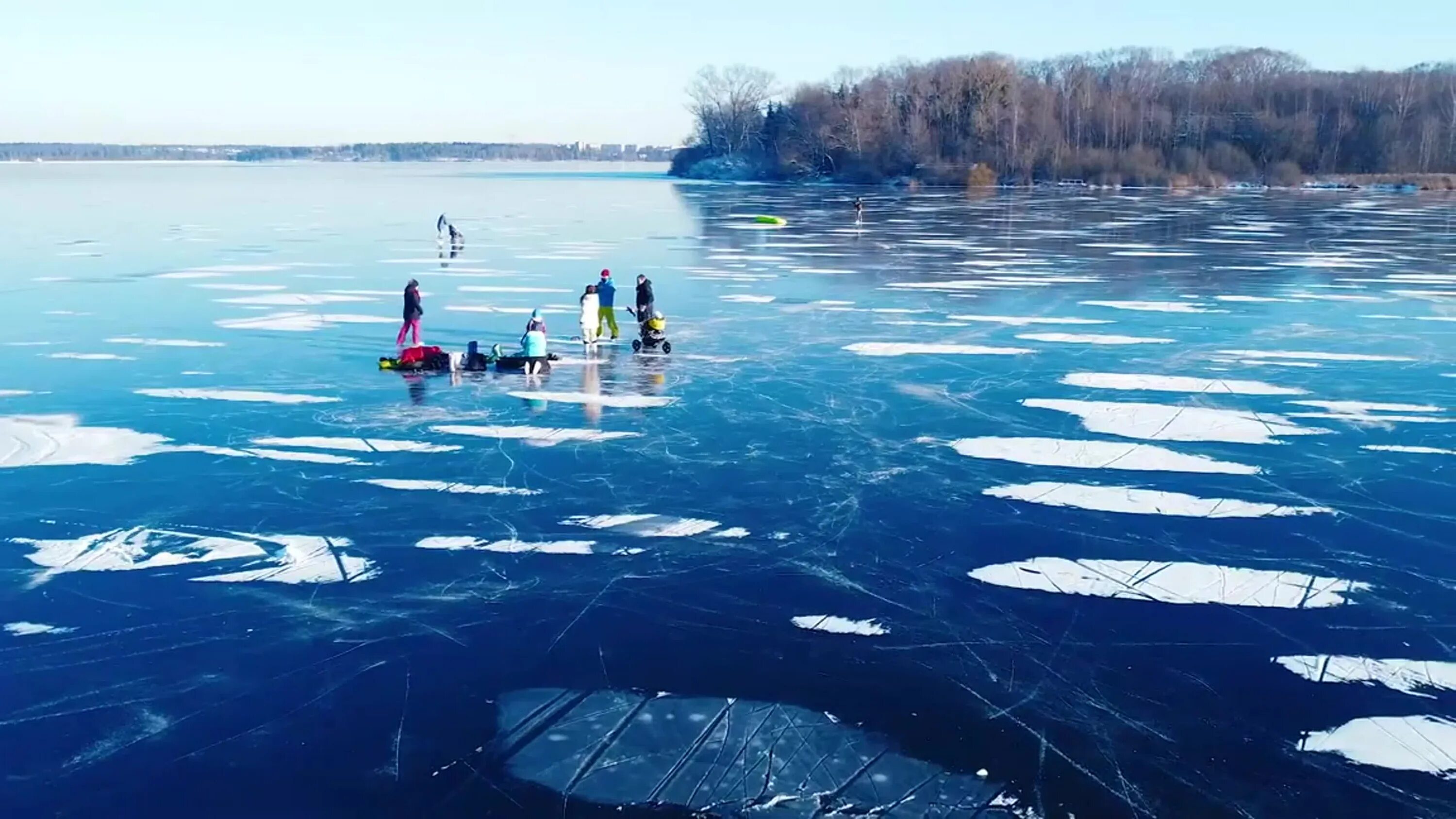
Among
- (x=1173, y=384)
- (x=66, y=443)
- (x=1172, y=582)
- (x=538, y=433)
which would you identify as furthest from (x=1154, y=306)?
(x=66, y=443)

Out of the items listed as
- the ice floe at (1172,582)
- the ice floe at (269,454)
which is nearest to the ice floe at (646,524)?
the ice floe at (1172,582)

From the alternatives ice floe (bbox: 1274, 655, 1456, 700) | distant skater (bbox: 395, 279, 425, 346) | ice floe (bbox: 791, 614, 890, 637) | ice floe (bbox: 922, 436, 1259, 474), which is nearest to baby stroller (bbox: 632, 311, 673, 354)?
distant skater (bbox: 395, 279, 425, 346)

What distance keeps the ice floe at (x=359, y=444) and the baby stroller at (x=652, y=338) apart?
173 inches

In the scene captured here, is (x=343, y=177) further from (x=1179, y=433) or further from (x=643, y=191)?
(x=1179, y=433)

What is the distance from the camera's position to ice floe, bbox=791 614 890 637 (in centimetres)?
579

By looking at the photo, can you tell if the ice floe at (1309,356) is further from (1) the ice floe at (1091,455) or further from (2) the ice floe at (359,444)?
(2) the ice floe at (359,444)

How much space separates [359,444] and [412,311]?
4.11 metres

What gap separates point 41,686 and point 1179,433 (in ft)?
27.4

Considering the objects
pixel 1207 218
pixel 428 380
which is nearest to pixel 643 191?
pixel 1207 218

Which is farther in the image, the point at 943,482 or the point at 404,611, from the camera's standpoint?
the point at 943,482

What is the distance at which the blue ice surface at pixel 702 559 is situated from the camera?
15.3 ft

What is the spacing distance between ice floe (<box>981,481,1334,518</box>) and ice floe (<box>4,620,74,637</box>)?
18.9 ft

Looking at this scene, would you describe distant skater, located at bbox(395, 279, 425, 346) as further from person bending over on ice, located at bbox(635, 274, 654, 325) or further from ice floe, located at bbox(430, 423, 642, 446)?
ice floe, located at bbox(430, 423, 642, 446)

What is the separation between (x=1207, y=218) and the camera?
39406 mm
